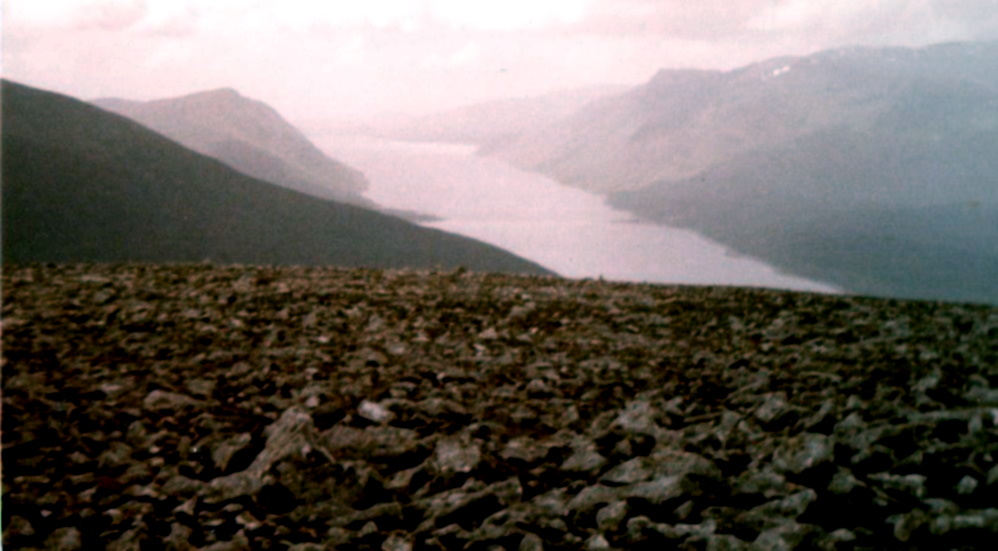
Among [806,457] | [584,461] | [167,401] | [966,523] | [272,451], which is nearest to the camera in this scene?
[966,523]

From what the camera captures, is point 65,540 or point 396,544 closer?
point 396,544

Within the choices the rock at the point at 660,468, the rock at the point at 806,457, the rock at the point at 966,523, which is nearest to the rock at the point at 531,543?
the rock at the point at 660,468

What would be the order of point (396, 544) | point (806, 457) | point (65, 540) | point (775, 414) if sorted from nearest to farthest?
1. point (396, 544)
2. point (65, 540)
3. point (806, 457)
4. point (775, 414)

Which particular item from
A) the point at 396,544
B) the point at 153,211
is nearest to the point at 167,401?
the point at 396,544

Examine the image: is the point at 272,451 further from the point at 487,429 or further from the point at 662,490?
the point at 662,490

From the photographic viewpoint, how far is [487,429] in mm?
7086

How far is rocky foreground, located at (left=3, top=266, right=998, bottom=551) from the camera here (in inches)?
196

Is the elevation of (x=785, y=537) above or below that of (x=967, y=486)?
below

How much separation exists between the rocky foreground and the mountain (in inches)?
4147

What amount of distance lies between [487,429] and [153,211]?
14328 cm

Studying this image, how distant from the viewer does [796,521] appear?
4.77m

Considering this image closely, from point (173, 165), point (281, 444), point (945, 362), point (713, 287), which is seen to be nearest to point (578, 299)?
point (713, 287)

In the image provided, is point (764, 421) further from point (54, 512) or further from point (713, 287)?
point (713, 287)

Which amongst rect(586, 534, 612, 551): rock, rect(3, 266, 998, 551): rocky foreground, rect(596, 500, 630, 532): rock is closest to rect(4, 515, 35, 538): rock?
rect(3, 266, 998, 551): rocky foreground
